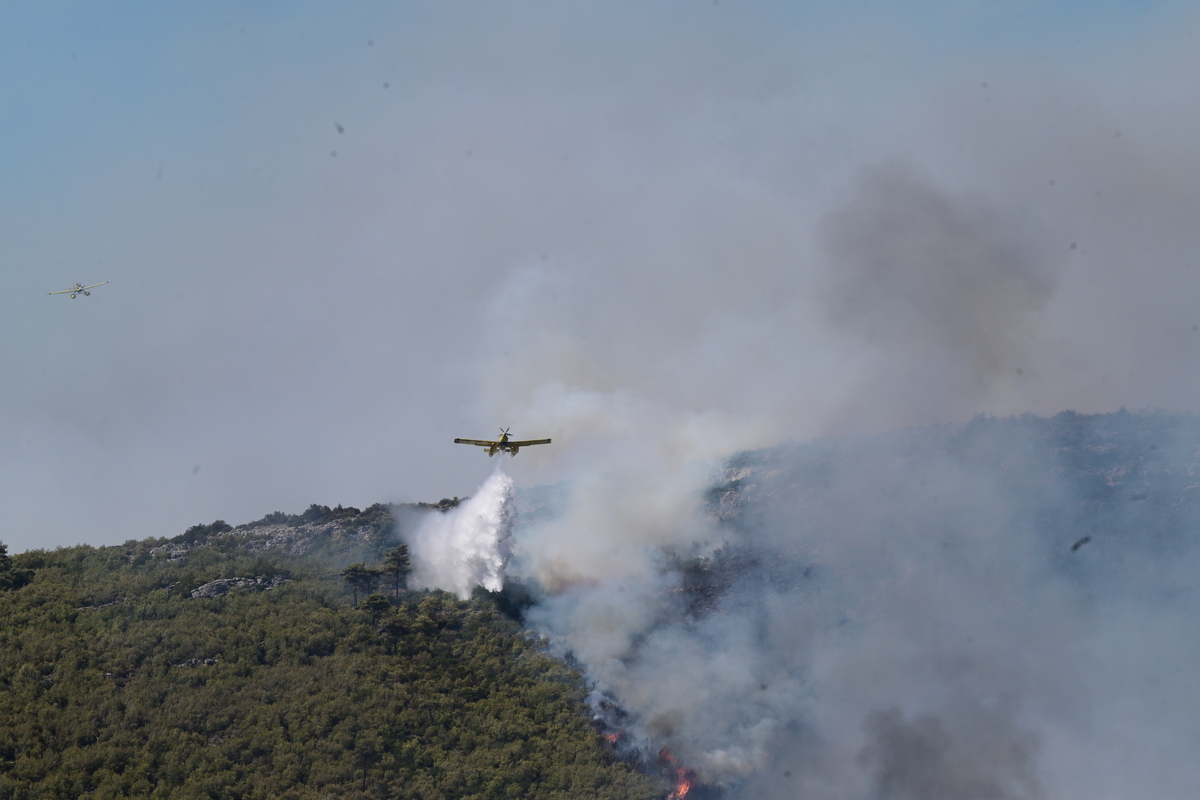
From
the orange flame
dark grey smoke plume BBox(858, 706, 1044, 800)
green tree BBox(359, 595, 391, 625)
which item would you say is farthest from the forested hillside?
dark grey smoke plume BBox(858, 706, 1044, 800)

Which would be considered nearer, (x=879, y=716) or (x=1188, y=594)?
(x=879, y=716)

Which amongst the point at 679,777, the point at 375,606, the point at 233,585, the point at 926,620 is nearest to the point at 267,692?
the point at 375,606

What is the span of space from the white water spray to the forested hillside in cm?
296

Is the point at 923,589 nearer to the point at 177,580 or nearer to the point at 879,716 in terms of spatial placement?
the point at 879,716

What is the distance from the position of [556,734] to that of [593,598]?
800 inches

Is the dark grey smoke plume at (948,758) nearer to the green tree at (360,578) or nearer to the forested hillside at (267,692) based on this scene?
the forested hillside at (267,692)

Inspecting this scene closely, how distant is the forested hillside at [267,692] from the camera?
8075cm

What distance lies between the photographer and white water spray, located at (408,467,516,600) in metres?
115

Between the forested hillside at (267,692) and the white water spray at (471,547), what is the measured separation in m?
2.96

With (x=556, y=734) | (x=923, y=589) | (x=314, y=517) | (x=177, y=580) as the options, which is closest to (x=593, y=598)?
(x=556, y=734)

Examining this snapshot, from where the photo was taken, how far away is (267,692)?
9219 centimetres

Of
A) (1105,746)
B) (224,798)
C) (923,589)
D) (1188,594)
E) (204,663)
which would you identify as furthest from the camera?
(923,589)

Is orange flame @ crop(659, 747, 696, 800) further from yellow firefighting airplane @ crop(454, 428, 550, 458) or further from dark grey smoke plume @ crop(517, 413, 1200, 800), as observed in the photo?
yellow firefighting airplane @ crop(454, 428, 550, 458)

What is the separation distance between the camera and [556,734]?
91500 millimetres
